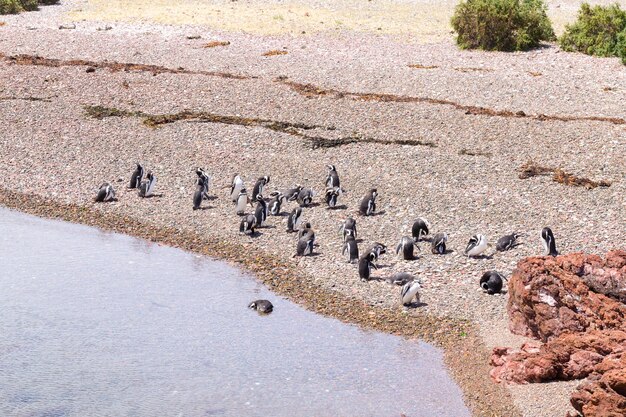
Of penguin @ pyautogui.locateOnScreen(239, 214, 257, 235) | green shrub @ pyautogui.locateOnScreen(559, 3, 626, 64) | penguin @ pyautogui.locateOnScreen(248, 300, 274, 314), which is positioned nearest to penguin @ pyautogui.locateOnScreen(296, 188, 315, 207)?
penguin @ pyautogui.locateOnScreen(239, 214, 257, 235)

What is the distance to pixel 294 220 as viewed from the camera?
2041 centimetres

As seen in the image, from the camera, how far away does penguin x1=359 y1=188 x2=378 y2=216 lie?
21.1 metres

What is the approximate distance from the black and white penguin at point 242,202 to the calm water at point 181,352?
221 cm

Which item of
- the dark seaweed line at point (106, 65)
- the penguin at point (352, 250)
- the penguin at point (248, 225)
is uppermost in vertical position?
the dark seaweed line at point (106, 65)

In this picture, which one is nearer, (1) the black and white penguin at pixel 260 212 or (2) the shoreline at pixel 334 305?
(2) the shoreline at pixel 334 305

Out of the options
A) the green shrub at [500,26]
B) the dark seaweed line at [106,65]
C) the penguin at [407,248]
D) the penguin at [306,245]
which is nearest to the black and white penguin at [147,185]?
the penguin at [306,245]

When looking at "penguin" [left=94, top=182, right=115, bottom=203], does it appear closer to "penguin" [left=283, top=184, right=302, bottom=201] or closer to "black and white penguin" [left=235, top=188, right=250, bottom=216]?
"black and white penguin" [left=235, top=188, right=250, bottom=216]

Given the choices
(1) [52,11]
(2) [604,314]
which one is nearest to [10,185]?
(2) [604,314]

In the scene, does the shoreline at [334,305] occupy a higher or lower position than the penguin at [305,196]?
lower

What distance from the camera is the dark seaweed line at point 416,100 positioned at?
27.2m

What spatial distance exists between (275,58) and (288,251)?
1653 cm

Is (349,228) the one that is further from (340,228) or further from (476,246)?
(476,246)

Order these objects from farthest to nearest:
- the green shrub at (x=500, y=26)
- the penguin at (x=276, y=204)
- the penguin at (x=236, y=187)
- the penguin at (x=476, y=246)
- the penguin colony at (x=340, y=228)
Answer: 1. the green shrub at (x=500, y=26)
2. the penguin at (x=236, y=187)
3. the penguin at (x=276, y=204)
4. the penguin at (x=476, y=246)
5. the penguin colony at (x=340, y=228)

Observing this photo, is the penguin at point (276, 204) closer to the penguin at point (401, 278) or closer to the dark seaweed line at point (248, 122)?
the dark seaweed line at point (248, 122)
